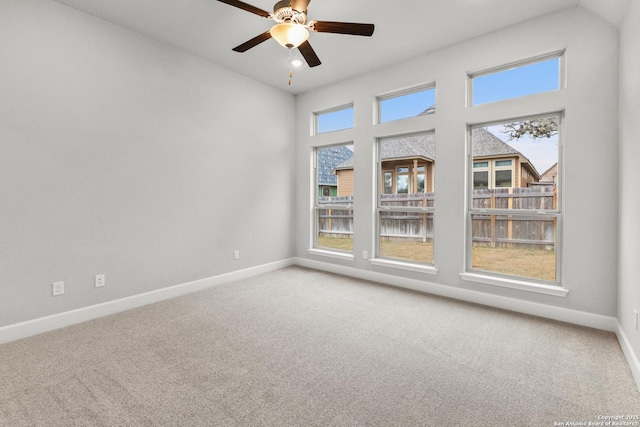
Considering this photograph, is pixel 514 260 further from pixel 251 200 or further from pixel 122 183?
pixel 122 183

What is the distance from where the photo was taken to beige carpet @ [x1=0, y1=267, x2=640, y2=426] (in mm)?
1697

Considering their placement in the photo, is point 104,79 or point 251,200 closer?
point 104,79

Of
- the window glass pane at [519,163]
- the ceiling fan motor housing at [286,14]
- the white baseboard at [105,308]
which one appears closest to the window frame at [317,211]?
the white baseboard at [105,308]

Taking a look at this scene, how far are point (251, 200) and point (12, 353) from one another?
9.61 ft

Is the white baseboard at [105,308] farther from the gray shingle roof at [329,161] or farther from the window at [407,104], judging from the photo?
the window at [407,104]

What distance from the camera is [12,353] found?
7.74 ft

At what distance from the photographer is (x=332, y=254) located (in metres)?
4.89

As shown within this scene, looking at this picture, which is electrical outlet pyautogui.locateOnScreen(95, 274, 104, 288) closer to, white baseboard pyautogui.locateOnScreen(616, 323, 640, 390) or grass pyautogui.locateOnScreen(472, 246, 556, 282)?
grass pyautogui.locateOnScreen(472, 246, 556, 282)

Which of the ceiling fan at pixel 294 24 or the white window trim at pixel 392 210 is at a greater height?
the ceiling fan at pixel 294 24

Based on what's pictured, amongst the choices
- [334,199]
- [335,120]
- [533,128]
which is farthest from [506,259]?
[335,120]

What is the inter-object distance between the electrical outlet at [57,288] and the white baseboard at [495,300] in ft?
10.9

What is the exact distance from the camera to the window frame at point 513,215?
3045mm

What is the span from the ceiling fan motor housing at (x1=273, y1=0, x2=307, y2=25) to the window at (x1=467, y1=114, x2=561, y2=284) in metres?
2.41

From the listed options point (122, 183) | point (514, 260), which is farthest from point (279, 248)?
point (514, 260)
